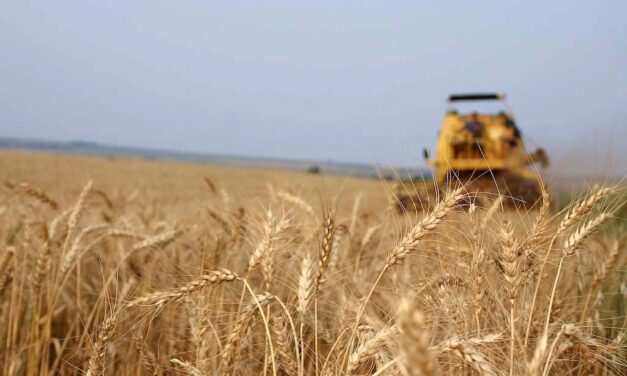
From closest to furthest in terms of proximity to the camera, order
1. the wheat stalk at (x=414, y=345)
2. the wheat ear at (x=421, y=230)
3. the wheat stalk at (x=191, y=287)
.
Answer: the wheat stalk at (x=414, y=345) → the wheat ear at (x=421, y=230) → the wheat stalk at (x=191, y=287)

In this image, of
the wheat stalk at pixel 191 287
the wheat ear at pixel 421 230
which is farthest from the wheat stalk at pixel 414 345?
the wheat stalk at pixel 191 287

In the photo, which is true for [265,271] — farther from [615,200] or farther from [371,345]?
[615,200]

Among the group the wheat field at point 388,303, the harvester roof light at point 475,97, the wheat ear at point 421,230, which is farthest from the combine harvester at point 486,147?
the wheat ear at point 421,230

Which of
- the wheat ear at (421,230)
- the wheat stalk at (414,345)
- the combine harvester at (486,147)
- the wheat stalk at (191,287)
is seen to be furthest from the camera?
the combine harvester at (486,147)

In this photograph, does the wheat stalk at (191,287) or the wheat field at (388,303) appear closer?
the wheat field at (388,303)

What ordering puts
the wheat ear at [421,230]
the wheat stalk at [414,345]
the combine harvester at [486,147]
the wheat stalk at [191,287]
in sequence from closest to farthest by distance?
the wheat stalk at [414,345]
the wheat ear at [421,230]
the wheat stalk at [191,287]
the combine harvester at [486,147]

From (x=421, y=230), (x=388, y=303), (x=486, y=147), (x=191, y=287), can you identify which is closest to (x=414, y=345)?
(x=421, y=230)

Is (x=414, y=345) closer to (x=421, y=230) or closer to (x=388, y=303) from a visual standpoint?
(x=421, y=230)

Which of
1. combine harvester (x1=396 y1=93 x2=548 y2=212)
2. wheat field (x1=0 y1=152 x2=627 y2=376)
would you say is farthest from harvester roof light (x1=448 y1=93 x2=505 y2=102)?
wheat field (x1=0 y1=152 x2=627 y2=376)

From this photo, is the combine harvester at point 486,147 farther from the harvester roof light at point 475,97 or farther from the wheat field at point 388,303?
the wheat field at point 388,303

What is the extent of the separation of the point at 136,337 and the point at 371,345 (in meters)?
0.64

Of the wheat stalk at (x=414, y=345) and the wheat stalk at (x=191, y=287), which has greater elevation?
the wheat stalk at (x=414, y=345)

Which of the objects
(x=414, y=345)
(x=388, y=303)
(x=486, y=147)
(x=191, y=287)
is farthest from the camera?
(x=486, y=147)

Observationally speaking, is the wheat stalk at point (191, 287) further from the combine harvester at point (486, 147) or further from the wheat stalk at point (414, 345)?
the combine harvester at point (486, 147)
